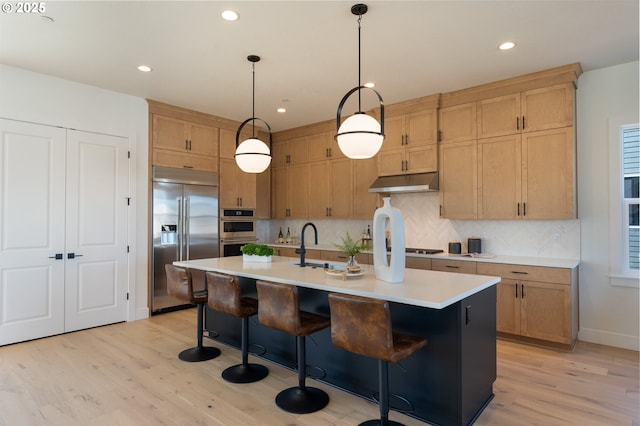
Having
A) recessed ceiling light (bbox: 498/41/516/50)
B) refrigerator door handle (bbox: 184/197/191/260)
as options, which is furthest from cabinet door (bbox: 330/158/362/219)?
recessed ceiling light (bbox: 498/41/516/50)

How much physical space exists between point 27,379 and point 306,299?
2.40m

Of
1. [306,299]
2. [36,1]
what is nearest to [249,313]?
[306,299]

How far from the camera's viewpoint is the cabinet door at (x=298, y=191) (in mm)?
6300

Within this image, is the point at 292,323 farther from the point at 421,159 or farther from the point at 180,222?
the point at 180,222

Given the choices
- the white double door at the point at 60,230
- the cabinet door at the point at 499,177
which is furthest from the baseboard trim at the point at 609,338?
the white double door at the point at 60,230

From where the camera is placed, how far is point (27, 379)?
3.01m

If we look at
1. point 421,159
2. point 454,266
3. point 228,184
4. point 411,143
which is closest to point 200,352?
point 454,266

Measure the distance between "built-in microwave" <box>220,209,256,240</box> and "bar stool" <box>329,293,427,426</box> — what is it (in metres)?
3.94

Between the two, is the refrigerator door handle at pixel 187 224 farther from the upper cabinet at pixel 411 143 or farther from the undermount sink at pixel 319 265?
the upper cabinet at pixel 411 143

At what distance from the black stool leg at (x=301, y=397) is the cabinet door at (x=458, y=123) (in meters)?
3.25

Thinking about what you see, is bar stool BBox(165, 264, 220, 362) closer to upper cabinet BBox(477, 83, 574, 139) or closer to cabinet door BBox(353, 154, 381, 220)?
cabinet door BBox(353, 154, 381, 220)

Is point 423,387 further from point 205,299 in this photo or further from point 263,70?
point 263,70

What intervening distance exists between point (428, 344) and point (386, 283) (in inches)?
18.2

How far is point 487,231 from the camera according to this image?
458cm
